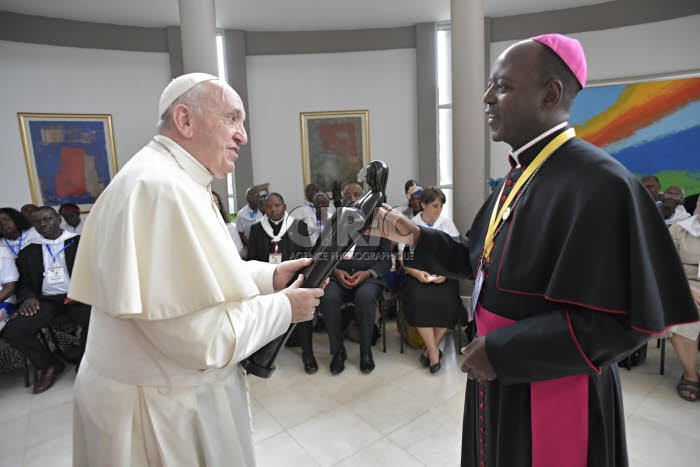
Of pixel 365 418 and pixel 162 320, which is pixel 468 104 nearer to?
pixel 365 418

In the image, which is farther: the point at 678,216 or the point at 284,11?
the point at 284,11

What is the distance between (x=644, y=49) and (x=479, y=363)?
8568mm

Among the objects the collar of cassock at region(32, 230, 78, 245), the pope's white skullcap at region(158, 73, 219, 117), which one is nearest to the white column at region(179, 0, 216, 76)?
the collar of cassock at region(32, 230, 78, 245)

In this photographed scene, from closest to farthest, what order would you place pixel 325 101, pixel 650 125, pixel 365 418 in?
pixel 365 418 < pixel 650 125 < pixel 325 101

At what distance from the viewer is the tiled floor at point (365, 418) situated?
271cm

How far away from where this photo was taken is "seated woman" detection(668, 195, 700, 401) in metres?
3.27

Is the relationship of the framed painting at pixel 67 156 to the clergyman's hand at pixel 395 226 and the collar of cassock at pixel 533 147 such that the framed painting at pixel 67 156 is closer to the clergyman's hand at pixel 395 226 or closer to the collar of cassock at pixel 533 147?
the clergyman's hand at pixel 395 226

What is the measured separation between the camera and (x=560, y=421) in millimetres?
1300

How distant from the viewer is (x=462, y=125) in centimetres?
546

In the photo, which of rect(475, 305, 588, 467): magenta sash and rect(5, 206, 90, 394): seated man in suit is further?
rect(5, 206, 90, 394): seated man in suit

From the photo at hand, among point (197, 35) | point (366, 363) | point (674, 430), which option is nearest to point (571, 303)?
point (674, 430)

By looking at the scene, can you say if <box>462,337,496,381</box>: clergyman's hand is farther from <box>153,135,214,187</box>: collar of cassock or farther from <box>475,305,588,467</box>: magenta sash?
<box>153,135,214,187</box>: collar of cassock

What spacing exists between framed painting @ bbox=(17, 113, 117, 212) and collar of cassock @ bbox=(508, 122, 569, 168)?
789 cm

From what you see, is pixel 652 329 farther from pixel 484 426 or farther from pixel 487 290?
pixel 484 426
